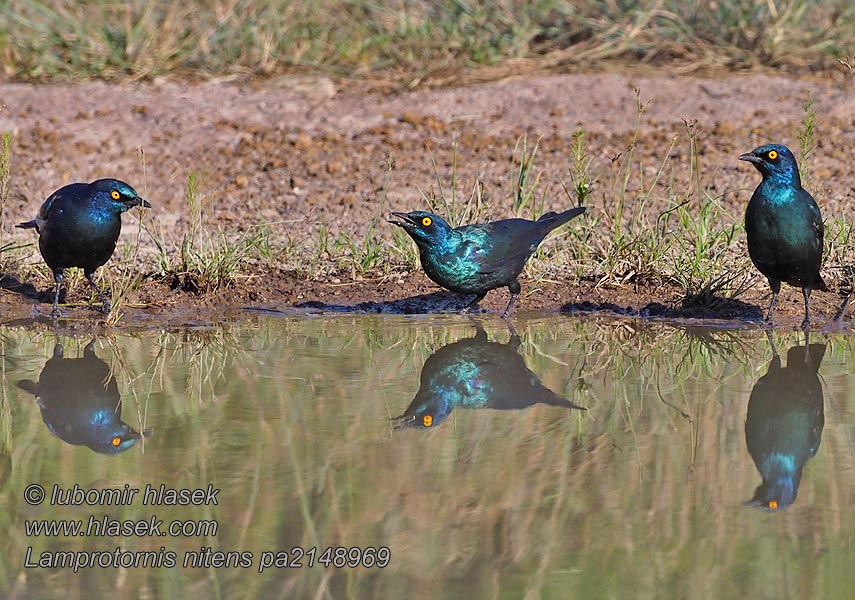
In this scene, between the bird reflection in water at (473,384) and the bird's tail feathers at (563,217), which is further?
the bird's tail feathers at (563,217)

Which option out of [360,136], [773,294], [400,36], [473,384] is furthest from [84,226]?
[400,36]

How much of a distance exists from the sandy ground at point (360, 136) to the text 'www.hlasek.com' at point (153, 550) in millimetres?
4390

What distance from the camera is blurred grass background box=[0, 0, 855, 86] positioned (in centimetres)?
1095

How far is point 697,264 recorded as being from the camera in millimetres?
7586

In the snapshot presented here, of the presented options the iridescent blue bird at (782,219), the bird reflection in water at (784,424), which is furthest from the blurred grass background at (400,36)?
the bird reflection in water at (784,424)

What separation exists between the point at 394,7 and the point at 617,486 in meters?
7.84

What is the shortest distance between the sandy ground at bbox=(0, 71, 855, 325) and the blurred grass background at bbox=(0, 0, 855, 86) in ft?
0.92

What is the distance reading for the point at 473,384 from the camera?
234 inches

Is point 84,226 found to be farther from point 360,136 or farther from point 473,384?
point 360,136

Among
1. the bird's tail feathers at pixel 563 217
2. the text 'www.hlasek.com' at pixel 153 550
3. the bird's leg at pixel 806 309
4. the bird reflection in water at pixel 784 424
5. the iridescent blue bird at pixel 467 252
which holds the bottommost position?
the text 'www.hlasek.com' at pixel 153 550

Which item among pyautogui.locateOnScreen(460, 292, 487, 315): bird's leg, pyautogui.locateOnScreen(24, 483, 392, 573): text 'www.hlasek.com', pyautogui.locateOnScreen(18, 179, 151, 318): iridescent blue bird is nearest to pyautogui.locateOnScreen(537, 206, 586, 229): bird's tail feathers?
pyautogui.locateOnScreen(460, 292, 487, 315): bird's leg

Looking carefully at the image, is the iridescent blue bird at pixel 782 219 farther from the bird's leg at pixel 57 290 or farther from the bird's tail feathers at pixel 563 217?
the bird's leg at pixel 57 290

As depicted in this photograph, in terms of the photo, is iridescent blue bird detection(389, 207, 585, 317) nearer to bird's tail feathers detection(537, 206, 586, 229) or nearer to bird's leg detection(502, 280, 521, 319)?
bird's leg detection(502, 280, 521, 319)

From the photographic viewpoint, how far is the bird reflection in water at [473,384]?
18.1 ft
